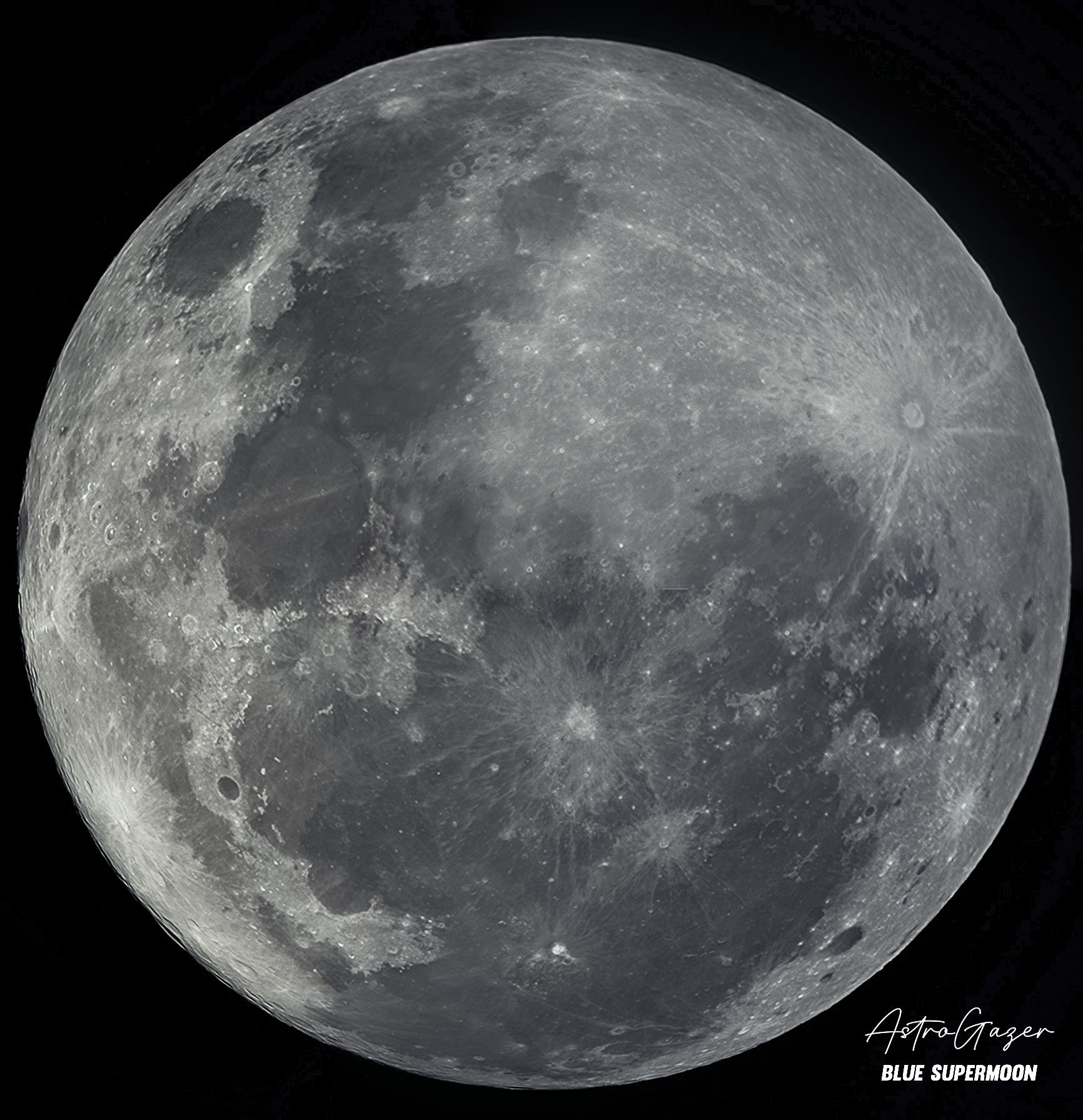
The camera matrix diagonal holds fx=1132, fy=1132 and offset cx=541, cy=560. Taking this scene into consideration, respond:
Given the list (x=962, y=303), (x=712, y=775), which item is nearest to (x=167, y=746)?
(x=712, y=775)

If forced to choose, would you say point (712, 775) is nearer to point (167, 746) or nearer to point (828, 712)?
point (828, 712)

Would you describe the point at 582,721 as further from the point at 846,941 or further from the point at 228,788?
the point at 846,941

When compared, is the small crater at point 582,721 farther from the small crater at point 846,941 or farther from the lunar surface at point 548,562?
the small crater at point 846,941

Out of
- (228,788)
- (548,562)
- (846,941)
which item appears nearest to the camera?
(548,562)

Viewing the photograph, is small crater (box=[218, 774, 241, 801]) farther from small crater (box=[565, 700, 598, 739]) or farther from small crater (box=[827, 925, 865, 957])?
small crater (box=[827, 925, 865, 957])

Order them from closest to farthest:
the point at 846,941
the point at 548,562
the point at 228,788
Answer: the point at 548,562, the point at 228,788, the point at 846,941

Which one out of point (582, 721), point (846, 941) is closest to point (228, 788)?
point (582, 721)

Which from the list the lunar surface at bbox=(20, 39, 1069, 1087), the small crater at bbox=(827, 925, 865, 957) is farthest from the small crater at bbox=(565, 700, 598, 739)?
the small crater at bbox=(827, 925, 865, 957)

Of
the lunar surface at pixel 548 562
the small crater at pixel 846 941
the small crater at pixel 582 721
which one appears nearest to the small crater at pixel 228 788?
the lunar surface at pixel 548 562
